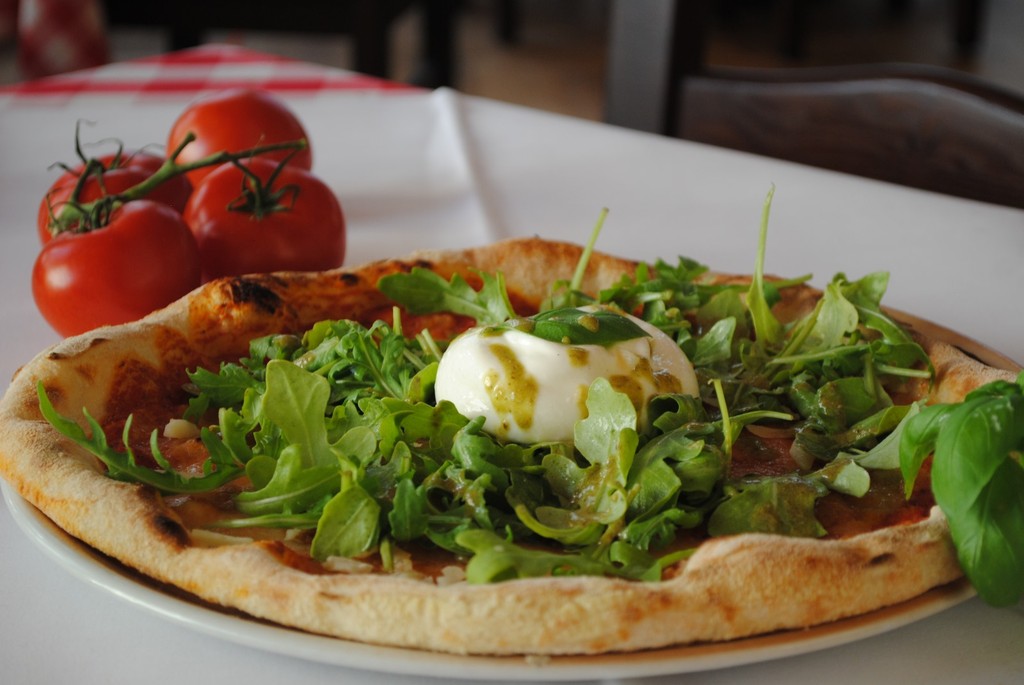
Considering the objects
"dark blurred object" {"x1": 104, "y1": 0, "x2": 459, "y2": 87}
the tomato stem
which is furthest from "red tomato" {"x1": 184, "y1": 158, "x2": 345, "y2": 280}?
"dark blurred object" {"x1": 104, "y1": 0, "x2": 459, "y2": 87}

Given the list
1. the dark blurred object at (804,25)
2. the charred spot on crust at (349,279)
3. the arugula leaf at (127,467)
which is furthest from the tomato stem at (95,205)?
the dark blurred object at (804,25)

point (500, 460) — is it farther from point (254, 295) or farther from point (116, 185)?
point (116, 185)

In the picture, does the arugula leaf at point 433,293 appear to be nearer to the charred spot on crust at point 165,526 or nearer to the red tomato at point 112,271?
the red tomato at point 112,271

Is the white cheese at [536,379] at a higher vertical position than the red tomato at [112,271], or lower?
higher

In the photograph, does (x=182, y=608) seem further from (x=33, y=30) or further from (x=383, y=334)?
(x=33, y=30)

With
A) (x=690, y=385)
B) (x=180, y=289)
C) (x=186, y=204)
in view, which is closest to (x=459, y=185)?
(x=186, y=204)
